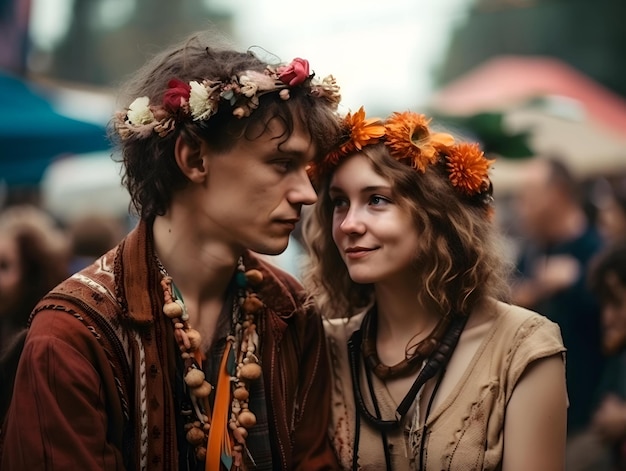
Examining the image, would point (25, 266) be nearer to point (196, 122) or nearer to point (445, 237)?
point (196, 122)

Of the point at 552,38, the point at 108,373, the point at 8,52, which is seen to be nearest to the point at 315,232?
the point at 108,373

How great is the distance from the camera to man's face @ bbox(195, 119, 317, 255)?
276cm

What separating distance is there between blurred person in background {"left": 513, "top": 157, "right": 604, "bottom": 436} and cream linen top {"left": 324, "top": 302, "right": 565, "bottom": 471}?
225 cm

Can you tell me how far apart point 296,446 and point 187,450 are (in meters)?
0.40

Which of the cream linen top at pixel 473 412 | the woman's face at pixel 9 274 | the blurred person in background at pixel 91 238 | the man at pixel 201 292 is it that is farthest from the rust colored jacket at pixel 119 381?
the blurred person in background at pixel 91 238

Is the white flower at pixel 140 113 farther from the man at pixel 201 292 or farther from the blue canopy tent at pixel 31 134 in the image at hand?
the blue canopy tent at pixel 31 134

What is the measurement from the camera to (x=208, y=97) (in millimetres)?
2691

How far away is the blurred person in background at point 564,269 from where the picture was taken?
5.08m

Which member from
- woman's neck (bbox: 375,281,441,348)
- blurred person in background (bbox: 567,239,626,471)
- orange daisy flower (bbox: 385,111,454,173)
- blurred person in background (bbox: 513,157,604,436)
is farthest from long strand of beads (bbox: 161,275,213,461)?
blurred person in background (bbox: 513,157,604,436)

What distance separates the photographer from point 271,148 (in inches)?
108

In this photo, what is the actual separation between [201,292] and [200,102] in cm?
63

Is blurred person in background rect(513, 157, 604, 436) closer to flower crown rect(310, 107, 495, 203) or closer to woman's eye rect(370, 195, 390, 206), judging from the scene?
flower crown rect(310, 107, 495, 203)

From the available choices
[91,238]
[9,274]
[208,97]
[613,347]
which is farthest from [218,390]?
[91,238]

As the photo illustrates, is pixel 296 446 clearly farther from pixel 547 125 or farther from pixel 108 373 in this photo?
pixel 547 125
